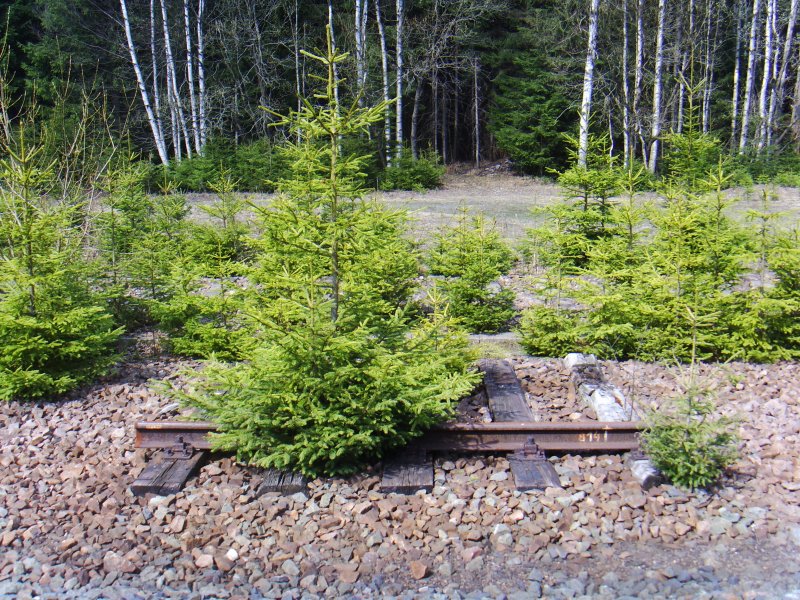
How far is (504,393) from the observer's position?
601 centimetres

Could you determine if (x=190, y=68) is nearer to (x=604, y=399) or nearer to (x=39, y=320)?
(x=39, y=320)

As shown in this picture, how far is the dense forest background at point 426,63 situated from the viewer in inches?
966

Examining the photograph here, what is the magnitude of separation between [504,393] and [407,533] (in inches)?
81.4

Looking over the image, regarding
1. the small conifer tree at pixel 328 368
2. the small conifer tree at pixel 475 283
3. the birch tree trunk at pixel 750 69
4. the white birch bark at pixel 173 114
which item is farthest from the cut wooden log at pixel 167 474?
the birch tree trunk at pixel 750 69

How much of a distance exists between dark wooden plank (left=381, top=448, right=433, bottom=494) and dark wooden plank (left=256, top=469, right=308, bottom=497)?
0.56 meters

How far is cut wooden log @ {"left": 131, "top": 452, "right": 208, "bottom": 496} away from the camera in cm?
473

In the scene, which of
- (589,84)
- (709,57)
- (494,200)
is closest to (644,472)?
(494,200)

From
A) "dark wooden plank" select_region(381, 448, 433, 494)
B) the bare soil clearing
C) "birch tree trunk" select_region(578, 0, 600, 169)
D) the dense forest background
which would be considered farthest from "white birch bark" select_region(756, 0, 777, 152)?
"dark wooden plank" select_region(381, 448, 433, 494)

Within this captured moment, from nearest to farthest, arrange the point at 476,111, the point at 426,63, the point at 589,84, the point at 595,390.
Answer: the point at 595,390, the point at 589,84, the point at 426,63, the point at 476,111

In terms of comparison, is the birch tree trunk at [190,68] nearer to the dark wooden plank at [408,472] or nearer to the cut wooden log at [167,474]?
the cut wooden log at [167,474]

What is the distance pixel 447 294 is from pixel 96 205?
10697 millimetres

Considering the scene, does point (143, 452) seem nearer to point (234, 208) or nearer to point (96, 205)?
point (234, 208)

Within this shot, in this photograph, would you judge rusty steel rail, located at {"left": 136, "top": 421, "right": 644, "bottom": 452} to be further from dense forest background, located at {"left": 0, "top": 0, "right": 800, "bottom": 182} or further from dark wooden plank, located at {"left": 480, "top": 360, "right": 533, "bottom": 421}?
dense forest background, located at {"left": 0, "top": 0, "right": 800, "bottom": 182}

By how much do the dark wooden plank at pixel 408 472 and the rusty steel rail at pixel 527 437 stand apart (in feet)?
0.39
